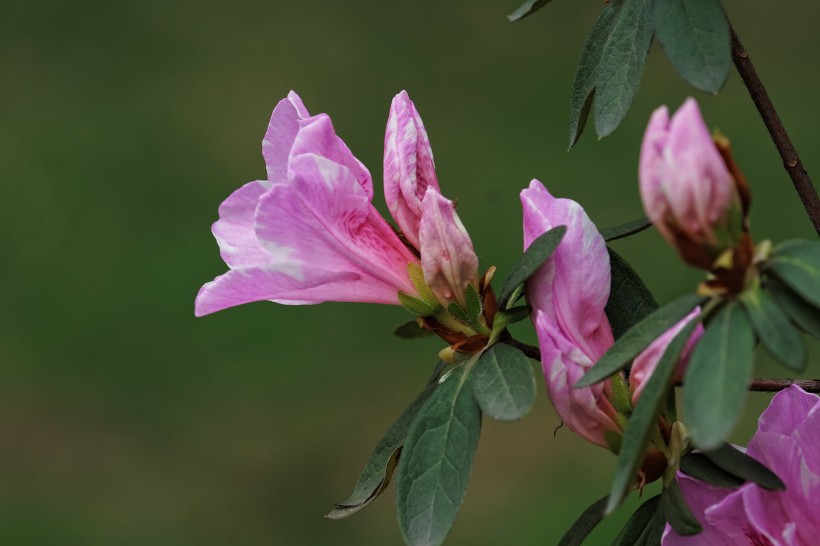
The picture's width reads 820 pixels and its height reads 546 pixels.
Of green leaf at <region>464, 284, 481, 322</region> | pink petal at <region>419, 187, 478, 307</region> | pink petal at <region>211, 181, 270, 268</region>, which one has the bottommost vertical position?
green leaf at <region>464, 284, 481, 322</region>

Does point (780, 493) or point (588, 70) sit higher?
point (588, 70)

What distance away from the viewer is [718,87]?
0.55 meters

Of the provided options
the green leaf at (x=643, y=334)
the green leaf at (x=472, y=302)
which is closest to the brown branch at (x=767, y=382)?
the green leaf at (x=472, y=302)

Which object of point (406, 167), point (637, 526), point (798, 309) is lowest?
point (637, 526)

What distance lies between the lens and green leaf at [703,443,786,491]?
1.66ft

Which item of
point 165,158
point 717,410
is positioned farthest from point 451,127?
point 717,410

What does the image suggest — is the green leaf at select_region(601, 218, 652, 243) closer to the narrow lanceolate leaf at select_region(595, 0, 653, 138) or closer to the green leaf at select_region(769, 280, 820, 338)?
the narrow lanceolate leaf at select_region(595, 0, 653, 138)

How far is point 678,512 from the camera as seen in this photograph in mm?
524

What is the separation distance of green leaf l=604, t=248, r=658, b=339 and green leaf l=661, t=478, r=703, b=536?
0.10 m

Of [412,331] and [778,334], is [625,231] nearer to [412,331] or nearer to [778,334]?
[412,331]

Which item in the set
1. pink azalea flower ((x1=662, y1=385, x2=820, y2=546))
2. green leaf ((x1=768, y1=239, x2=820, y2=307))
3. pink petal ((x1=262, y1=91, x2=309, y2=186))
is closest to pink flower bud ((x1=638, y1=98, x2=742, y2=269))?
green leaf ((x1=768, y1=239, x2=820, y2=307))

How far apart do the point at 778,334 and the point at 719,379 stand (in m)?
0.04

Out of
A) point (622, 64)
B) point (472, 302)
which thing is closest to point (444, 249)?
point (472, 302)

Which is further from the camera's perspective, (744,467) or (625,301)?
(625,301)
